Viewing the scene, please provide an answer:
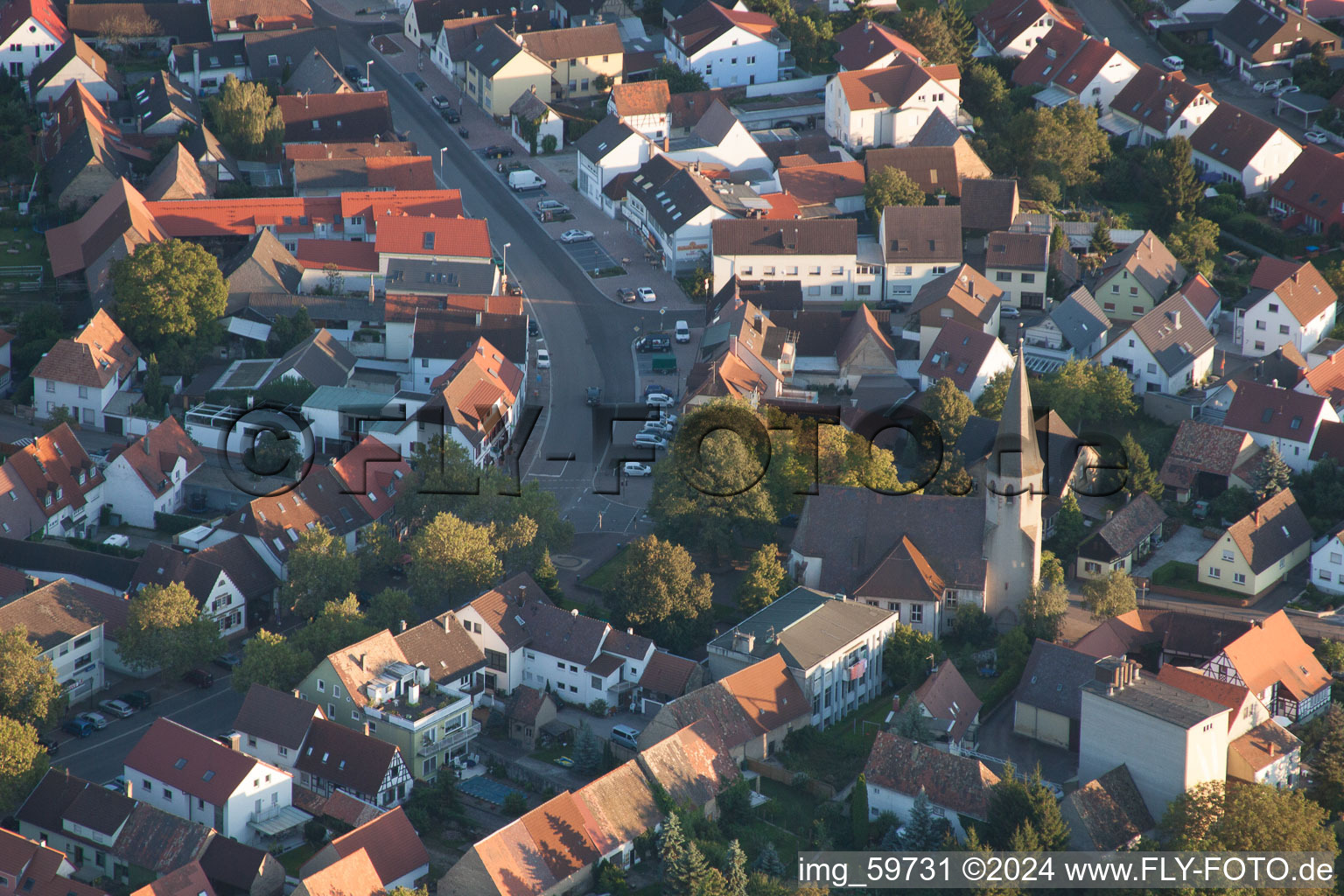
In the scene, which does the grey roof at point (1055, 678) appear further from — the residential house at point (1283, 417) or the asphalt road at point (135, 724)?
the asphalt road at point (135, 724)

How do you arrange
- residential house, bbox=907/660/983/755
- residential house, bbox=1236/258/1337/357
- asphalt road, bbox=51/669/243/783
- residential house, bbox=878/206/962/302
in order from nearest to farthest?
residential house, bbox=907/660/983/755 < asphalt road, bbox=51/669/243/783 < residential house, bbox=1236/258/1337/357 < residential house, bbox=878/206/962/302

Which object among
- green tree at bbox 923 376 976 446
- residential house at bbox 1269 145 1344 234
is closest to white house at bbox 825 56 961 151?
residential house at bbox 1269 145 1344 234

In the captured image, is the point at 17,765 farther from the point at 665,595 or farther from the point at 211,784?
the point at 665,595

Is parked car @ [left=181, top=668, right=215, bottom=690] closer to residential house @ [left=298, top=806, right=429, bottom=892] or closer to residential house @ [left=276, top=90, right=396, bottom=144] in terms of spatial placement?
residential house @ [left=298, top=806, right=429, bottom=892]

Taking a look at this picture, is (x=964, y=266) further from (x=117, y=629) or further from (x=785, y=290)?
(x=117, y=629)

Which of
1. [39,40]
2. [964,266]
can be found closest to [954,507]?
[964,266]

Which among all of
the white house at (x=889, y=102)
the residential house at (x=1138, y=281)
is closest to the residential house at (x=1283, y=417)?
the residential house at (x=1138, y=281)
